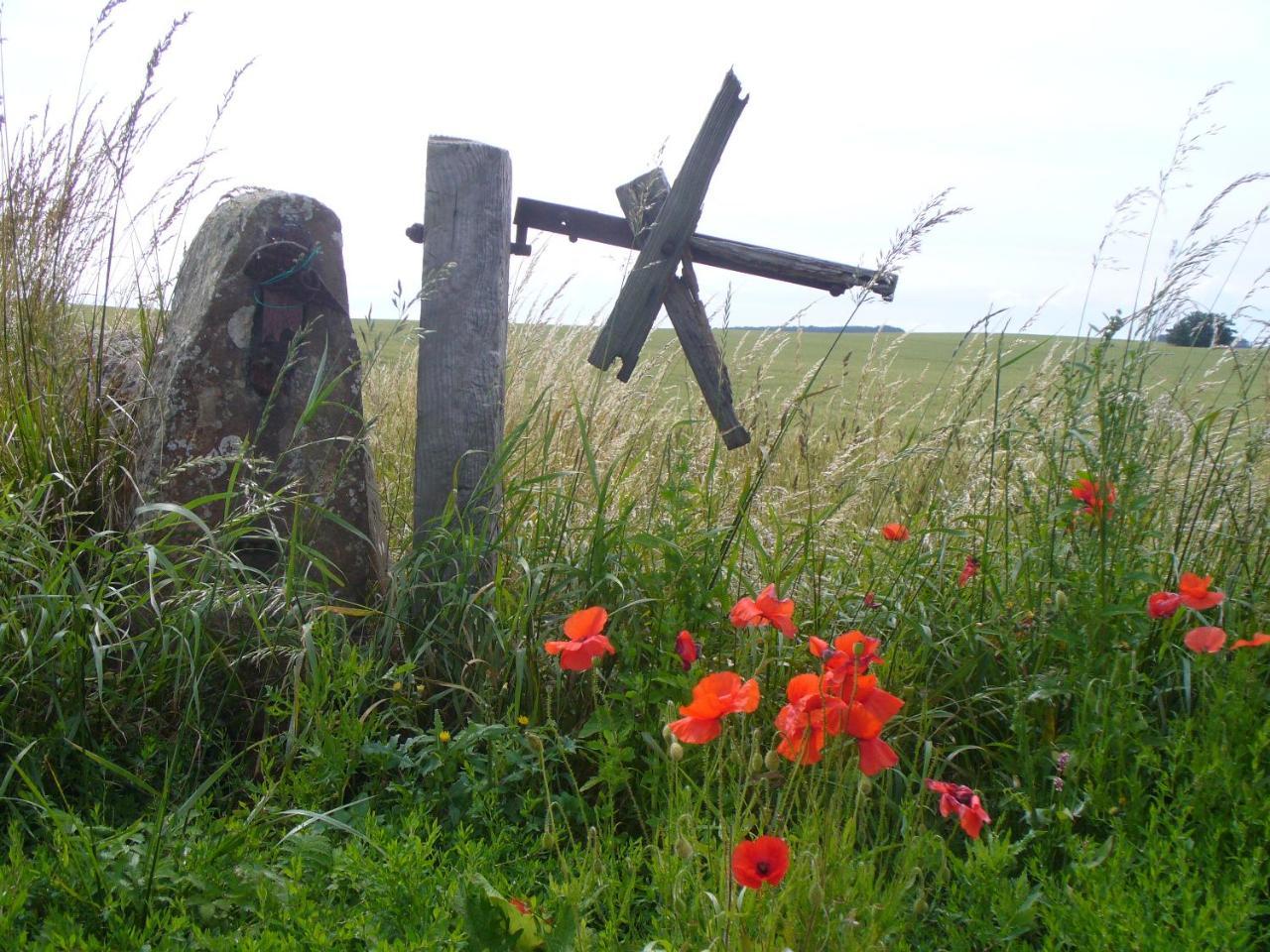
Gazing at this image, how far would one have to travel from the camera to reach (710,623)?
240 centimetres

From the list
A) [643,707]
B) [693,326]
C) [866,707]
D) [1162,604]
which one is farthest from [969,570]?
[693,326]

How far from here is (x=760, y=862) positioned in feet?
4.28

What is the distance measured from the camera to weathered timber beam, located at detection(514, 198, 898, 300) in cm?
333

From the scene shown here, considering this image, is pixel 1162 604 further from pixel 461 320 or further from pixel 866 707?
pixel 461 320

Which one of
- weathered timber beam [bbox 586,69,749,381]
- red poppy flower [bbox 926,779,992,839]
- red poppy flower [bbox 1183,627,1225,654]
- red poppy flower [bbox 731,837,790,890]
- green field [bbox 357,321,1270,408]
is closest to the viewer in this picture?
red poppy flower [bbox 731,837,790,890]

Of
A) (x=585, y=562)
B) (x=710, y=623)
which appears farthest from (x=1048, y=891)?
(x=585, y=562)

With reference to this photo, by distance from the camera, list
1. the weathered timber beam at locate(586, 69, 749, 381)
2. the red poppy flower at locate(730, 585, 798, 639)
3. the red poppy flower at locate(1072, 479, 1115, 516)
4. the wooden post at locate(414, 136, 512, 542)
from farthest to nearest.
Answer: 1. the weathered timber beam at locate(586, 69, 749, 381)
2. the wooden post at locate(414, 136, 512, 542)
3. the red poppy flower at locate(1072, 479, 1115, 516)
4. the red poppy flower at locate(730, 585, 798, 639)

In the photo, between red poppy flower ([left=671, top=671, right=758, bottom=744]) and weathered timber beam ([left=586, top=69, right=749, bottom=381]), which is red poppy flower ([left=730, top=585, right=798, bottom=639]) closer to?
red poppy flower ([left=671, top=671, right=758, bottom=744])

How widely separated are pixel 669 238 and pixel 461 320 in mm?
804

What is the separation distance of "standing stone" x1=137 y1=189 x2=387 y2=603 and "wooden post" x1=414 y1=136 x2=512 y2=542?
211 millimetres

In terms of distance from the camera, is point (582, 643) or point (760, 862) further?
point (582, 643)

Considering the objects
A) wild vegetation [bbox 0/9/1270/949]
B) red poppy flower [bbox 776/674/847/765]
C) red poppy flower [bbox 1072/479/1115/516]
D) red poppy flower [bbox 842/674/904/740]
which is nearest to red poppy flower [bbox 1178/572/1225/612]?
wild vegetation [bbox 0/9/1270/949]

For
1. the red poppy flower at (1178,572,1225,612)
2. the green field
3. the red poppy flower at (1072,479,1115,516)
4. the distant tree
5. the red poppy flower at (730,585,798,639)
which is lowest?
the red poppy flower at (730,585,798,639)

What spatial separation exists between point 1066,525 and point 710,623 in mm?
886
